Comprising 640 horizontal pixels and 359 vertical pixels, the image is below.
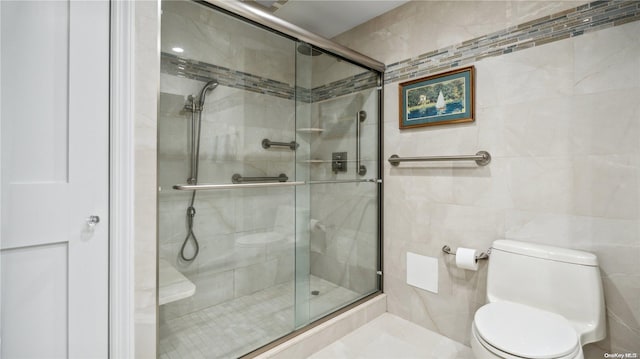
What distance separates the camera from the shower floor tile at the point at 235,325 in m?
1.27

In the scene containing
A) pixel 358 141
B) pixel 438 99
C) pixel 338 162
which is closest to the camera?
pixel 438 99

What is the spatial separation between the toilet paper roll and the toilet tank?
0.10 meters

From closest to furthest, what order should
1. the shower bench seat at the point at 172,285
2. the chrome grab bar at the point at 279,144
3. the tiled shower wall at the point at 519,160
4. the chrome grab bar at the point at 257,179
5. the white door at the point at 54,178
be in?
the white door at the point at 54,178 → the shower bench seat at the point at 172,285 → the tiled shower wall at the point at 519,160 → the chrome grab bar at the point at 257,179 → the chrome grab bar at the point at 279,144

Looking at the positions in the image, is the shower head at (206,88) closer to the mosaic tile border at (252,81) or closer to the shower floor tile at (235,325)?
the mosaic tile border at (252,81)

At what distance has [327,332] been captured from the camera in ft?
5.82

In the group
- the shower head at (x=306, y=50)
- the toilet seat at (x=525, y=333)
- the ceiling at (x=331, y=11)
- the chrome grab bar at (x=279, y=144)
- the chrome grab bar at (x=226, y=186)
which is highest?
the ceiling at (x=331, y=11)

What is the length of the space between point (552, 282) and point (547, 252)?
0.46 feet

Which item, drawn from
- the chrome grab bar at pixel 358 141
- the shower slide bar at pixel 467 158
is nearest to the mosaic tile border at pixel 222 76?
the chrome grab bar at pixel 358 141

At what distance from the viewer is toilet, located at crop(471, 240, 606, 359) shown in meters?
1.10

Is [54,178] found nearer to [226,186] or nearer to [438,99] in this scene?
[226,186]

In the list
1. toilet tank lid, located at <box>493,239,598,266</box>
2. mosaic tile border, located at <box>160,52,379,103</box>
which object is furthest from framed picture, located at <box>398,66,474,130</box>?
toilet tank lid, located at <box>493,239,598,266</box>

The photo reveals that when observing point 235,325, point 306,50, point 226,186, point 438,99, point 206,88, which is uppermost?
point 306,50

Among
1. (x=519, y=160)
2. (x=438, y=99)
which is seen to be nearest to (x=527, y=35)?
(x=438, y=99)

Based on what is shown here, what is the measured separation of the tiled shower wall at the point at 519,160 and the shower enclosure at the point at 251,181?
34 cm
